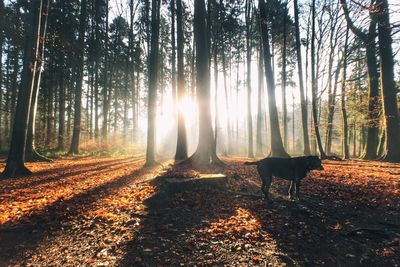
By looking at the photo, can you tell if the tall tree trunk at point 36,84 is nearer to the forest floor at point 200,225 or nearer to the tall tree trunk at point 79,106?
the forest floor at point 200,225

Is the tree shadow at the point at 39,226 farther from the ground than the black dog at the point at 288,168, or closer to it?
closer to it

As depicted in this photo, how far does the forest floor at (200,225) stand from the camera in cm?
384

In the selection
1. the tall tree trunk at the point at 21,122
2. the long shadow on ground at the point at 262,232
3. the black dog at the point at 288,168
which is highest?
the tall tree trunk at the point at 21,122

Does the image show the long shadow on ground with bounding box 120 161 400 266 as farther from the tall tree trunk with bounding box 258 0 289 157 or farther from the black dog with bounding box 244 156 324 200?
the tall tree trunk with bounding box 258 0 289 157

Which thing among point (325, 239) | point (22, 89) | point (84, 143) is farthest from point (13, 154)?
point (84, 143)

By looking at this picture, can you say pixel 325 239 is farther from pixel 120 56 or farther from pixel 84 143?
pixel 120 56

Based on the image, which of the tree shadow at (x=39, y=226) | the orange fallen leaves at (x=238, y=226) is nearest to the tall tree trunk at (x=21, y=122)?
the tree shadow at (x=39, y=226)

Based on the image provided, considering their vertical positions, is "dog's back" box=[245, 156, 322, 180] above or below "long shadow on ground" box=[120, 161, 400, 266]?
above

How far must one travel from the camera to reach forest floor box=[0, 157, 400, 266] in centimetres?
384

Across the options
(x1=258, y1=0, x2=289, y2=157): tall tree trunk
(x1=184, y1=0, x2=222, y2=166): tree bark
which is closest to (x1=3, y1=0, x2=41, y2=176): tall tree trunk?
(x1=184, y1=0, x2=222, y2=166): tree bark

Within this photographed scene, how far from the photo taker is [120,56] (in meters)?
30.8

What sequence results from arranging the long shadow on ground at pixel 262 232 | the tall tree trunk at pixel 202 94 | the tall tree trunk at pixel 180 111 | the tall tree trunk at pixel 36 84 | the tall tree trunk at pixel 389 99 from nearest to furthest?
the long shadow on ground at pixel 262 232, the tall tree trunk at pixel 36 84, the tall tree trunk at pixel 202 94, the tall tree trunk at pixel 389 99, the tall tree trunk at pixel 180 111

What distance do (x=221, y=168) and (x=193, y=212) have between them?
20.4 ft

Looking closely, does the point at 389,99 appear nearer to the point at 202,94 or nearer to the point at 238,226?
the point at 202,94
